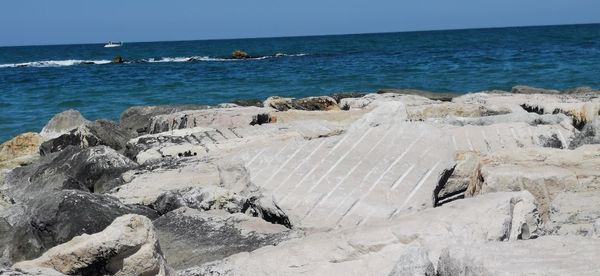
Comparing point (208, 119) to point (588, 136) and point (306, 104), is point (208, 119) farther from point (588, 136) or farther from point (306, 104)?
point (588, 136)

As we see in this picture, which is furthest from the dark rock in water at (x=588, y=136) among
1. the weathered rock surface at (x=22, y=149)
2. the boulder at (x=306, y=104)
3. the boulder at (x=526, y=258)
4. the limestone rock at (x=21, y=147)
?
the limestone rock at (x=21, y=147)

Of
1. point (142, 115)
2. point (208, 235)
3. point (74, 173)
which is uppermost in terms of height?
point (208, 235)

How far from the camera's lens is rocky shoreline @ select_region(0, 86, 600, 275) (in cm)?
325

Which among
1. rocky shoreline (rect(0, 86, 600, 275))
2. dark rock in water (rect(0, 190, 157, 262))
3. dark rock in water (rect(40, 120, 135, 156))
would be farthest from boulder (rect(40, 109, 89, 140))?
dark rock in water (rect(0, 190, 157, 262))

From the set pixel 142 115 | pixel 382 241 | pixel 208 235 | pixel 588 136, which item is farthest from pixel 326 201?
pixel 142 115

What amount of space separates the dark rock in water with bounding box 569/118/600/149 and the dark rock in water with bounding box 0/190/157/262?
326cm

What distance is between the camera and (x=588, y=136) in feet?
18.7

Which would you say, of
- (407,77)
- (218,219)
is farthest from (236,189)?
(407,77)

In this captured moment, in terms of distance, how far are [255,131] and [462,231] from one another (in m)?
4.10

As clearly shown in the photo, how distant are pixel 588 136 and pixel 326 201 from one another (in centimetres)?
240

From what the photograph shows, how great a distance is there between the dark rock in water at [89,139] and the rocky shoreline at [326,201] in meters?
0.59

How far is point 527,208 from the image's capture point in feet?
11.7

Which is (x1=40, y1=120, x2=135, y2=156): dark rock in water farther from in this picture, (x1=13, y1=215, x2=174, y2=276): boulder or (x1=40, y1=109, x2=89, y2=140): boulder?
(x1=13, y1=215, x2=174, y2=276): boulder

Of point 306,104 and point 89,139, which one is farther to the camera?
point 306,104
